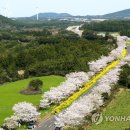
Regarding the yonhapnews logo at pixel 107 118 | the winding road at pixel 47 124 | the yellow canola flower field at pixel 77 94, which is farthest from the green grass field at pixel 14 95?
the yonhapnews logo at pixel 107 118

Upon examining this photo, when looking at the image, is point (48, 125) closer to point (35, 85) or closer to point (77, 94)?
point (77, 94)

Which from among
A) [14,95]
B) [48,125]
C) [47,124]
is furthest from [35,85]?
[48,125]

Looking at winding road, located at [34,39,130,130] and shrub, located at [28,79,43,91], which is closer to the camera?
winding road, located at [34,39,130,130]

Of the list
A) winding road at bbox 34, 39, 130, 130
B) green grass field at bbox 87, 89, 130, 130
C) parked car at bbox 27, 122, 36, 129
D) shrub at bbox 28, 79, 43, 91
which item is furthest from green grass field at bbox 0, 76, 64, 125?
green grass field at bbox 87, 89, 130, 130

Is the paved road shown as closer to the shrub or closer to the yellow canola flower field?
the yellow canola flower field

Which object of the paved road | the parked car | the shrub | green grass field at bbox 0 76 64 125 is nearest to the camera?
the paved road

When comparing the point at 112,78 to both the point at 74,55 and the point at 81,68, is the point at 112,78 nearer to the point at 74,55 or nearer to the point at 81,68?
the point at 81,68

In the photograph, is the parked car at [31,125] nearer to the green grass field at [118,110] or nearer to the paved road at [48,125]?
the paved road at [48,125]
